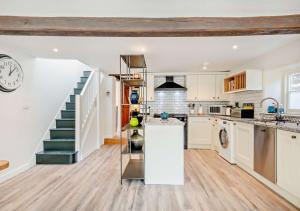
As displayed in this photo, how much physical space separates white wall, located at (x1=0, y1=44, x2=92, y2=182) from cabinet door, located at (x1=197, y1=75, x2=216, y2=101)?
3847mm

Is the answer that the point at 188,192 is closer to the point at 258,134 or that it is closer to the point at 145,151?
the point at 145,151

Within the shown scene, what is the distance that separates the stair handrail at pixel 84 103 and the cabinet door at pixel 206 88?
2.97 metres

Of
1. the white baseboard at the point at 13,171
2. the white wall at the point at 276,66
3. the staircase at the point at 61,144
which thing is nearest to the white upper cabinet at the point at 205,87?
the white wall at the point at 276,66

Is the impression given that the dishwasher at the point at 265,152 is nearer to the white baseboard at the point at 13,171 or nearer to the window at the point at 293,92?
the window at the point at 293,92

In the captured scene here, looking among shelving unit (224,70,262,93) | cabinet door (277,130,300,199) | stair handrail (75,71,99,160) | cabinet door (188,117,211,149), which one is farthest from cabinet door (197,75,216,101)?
cabinet door (277,130,300,199)

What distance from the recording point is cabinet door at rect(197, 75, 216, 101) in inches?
223

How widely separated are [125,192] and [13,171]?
2.11 meters

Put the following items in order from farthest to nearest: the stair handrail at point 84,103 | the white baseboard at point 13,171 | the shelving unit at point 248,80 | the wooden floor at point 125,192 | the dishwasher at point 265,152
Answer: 1. the stair handrail at point 84,103
2. the shelving unit at point 248,80
3. the white baseboard at point 13,171
4. the dishwasher at point 265,152
5. the wooden floor at point 125,192

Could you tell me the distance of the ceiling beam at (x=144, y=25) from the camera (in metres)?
2.25
